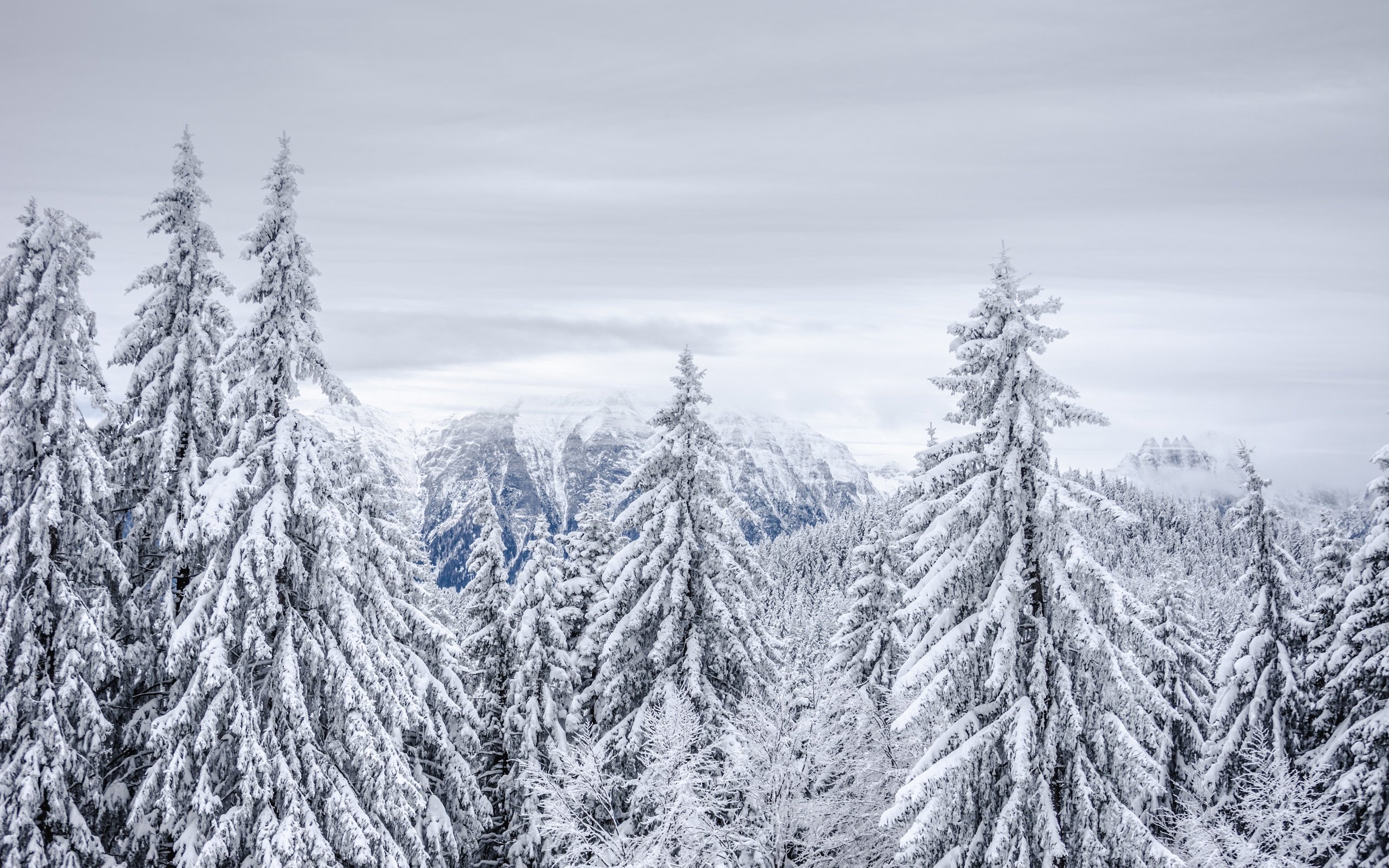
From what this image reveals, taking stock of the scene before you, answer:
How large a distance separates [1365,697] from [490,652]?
83.7 ft

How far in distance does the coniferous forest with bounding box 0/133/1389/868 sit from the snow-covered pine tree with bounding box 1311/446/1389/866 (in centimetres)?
9

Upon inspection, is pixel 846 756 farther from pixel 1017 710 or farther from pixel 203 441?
pixel 203 441

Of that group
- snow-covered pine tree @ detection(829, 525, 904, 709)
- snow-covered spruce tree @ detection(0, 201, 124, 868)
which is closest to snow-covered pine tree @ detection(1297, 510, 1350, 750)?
snow-covered pine tree @ detection(829, 525, 904, 709)

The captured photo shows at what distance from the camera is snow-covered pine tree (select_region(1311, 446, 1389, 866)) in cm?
2047

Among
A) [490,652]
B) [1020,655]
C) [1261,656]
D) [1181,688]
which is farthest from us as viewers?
[1181,688]

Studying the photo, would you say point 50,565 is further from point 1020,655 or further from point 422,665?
point 1020,655

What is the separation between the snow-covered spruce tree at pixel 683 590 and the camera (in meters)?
22.0

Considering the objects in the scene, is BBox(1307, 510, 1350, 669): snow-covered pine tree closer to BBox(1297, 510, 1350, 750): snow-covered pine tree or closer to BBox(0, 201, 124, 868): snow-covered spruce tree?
BBox(1297, 510, 1350, 750): snow-covered pine tree

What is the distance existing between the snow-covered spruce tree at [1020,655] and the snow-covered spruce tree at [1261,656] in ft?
40.5

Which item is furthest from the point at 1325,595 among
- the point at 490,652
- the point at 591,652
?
the point at 490,652

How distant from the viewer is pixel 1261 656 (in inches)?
Result: 1036

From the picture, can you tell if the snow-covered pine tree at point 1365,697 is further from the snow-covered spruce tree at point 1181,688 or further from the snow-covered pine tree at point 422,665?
the snow-covered pine tree at point 422,665

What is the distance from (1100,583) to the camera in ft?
50.9

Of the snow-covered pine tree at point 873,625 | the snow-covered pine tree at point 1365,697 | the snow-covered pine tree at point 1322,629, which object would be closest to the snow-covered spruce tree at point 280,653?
the snow-covered pine tree at point 873,625
